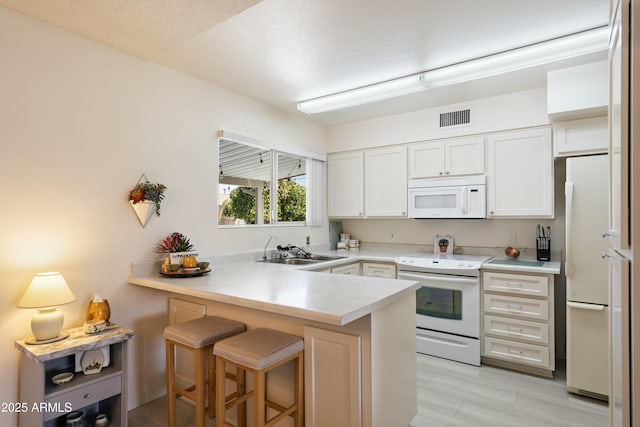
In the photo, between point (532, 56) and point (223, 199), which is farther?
point (223, 199)

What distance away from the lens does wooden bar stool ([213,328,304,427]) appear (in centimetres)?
164

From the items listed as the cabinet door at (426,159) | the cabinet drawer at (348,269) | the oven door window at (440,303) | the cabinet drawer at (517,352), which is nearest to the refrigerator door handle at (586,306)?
the cabinet drawer at (517,352)

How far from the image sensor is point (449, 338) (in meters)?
3.23

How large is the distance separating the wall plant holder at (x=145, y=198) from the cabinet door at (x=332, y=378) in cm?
147

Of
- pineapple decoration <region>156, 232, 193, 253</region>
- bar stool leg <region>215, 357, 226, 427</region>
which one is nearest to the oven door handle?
pineapple decoration <region>156, 232, 193, 253</region>

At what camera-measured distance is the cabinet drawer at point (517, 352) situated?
2.87 meters

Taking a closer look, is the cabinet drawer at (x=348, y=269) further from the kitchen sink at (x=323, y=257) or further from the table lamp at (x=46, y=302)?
the table lamp at (x=46, y=302)

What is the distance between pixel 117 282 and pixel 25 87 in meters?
1.31

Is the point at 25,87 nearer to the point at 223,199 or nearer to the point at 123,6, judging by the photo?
the point at 123,6

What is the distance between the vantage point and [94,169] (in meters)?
2.29

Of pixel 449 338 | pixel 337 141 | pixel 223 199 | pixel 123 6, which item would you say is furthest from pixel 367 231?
pixel 123 6

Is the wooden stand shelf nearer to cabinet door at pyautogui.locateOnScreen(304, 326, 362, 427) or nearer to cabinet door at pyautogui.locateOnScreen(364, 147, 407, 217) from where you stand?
cabinet door at pyautogui.locateOnScreen(304, 326, 362, 427)

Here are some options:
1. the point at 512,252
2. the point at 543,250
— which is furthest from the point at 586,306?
the point at 512,252

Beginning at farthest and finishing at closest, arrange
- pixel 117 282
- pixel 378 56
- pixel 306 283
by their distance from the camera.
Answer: pixel 378 56
pixel 117 282
pixel 306 283
